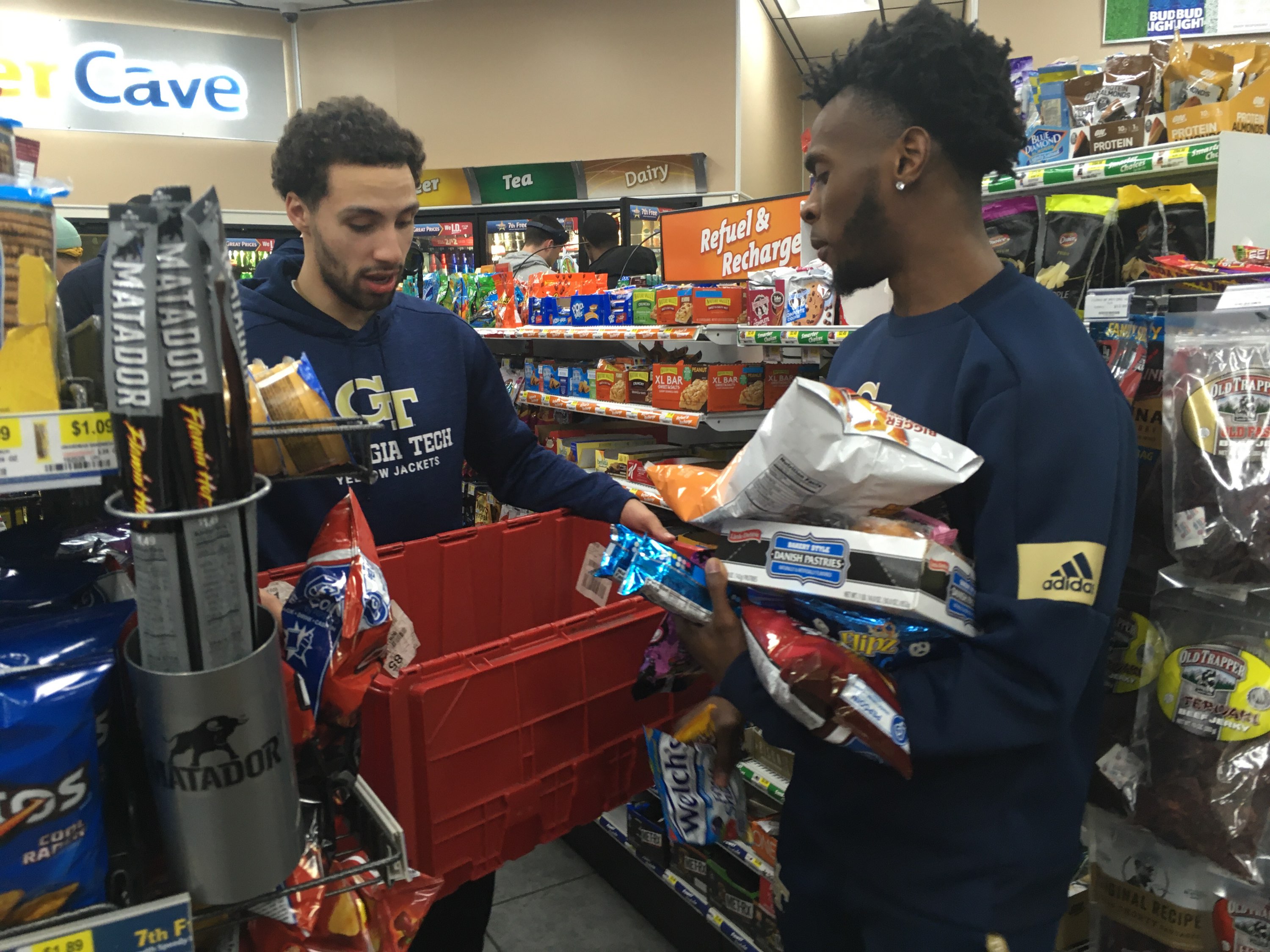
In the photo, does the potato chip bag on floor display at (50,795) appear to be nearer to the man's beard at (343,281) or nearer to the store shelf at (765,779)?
the man's beard at (343,281)

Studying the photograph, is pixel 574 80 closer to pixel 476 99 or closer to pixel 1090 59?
pixel 476 99

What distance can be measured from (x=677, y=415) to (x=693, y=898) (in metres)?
1.82

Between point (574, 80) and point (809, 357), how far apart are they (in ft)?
21.2

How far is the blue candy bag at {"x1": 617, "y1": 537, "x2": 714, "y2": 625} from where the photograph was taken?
1.12m

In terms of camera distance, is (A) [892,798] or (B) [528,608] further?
(B) [528,608]

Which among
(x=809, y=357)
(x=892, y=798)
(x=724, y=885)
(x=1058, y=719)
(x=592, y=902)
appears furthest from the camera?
(x=809, y=357)

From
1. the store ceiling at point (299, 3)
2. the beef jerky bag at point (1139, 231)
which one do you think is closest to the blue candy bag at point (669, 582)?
the beef jerky bag at point (1139, 231)

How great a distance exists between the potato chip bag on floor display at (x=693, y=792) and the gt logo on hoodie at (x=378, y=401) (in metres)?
0.98

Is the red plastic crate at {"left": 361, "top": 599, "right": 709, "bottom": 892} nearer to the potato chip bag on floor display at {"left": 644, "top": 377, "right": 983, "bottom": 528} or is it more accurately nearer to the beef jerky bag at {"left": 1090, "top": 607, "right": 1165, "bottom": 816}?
the potato chip bag on floor display at {"left": 644, "top": 377, "right": 983, "bottom": 528}

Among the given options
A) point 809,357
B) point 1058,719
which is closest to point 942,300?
point 1058,719

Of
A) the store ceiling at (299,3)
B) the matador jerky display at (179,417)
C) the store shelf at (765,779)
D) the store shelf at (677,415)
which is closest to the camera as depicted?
the matador jerky display at (179,417)

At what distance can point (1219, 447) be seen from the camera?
126cm

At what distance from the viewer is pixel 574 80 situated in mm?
8703

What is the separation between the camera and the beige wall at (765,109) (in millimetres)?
8273
